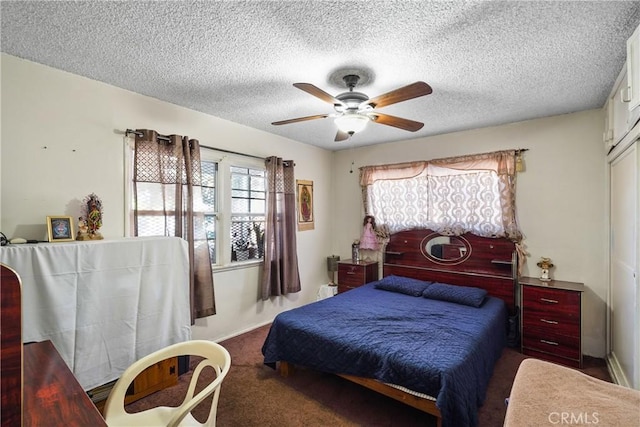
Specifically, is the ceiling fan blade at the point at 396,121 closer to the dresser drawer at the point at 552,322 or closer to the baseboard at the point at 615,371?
the dresser drawer at the point at 552,322

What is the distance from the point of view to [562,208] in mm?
3193

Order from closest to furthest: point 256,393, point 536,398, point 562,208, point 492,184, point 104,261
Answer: point 536,398
point 104,261
point 256,393
point 562,208
point 492,184

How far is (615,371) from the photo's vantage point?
2.55 metres

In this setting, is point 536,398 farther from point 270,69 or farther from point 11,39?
point 11,39

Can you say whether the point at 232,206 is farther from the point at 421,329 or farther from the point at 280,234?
the point at 421,329

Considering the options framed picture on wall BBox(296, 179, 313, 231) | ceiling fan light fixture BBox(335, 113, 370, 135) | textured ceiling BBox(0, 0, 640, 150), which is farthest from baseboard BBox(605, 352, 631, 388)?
framed picture on wall BBox(296, 179, 313, 231)

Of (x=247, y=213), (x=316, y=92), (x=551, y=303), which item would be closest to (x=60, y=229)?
(x=247, y=213)

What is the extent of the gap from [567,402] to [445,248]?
106 inches

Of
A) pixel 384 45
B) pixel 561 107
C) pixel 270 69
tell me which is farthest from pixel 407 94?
pixel 561 107

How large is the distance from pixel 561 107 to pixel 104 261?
4.24 meters

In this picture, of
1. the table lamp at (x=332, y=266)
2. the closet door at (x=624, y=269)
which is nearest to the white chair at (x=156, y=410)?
the closet door at (x=624, y=269)

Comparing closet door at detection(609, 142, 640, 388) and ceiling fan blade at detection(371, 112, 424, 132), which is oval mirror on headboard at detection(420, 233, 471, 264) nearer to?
closet door at detection(609, 142, 640, 388)

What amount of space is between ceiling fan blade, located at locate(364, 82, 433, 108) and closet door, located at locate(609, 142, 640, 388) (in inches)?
59.9

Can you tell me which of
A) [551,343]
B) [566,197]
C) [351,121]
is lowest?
[551,343]
